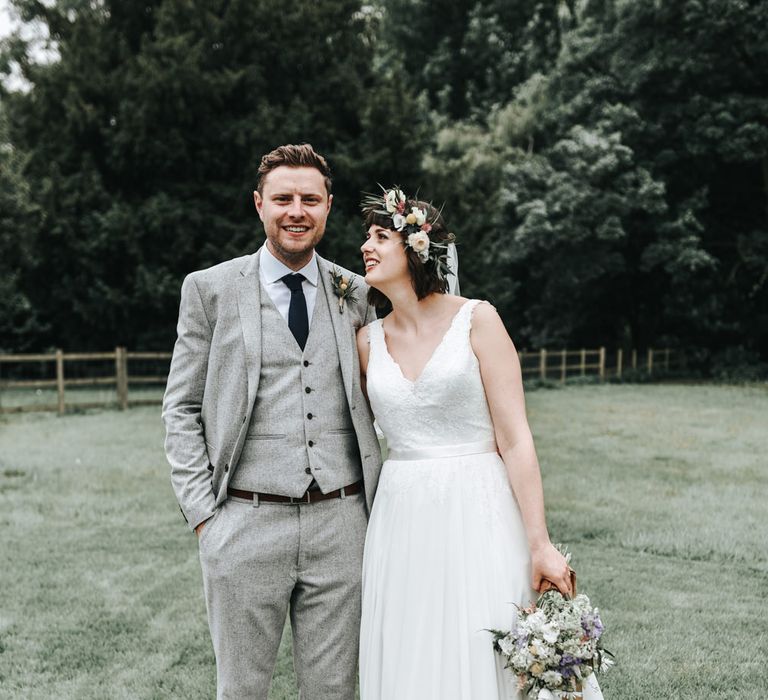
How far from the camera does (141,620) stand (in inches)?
200

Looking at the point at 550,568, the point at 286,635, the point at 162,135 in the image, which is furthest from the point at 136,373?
the point at 550,568

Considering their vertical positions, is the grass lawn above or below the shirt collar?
below

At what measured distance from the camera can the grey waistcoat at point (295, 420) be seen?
2732 millimetres

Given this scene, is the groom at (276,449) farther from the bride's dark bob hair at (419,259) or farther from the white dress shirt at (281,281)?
the bride's dark bob hair at (419,259)

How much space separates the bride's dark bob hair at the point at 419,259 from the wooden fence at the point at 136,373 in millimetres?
13639

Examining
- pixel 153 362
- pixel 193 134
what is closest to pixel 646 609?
pixel 153 362

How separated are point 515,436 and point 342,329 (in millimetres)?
687

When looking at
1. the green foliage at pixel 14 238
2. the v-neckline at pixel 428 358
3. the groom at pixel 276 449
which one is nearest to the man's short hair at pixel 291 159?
the groom at pixel 276 449

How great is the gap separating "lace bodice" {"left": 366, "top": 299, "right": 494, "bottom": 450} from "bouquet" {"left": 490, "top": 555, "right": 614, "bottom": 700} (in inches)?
25.4

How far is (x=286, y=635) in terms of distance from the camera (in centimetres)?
506

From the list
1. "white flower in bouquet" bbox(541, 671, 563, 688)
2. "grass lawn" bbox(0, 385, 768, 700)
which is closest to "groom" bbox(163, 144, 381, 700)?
"white flower in bouquet" bbox(541, 671, 563, 688)

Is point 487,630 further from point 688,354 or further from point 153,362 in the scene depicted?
point 688,354

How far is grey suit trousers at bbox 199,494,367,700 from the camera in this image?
8.95 feet

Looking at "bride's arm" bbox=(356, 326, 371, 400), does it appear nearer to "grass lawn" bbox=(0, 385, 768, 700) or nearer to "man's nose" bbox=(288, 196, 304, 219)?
"man's nose" bbox=(288, 196, 304, 219)
